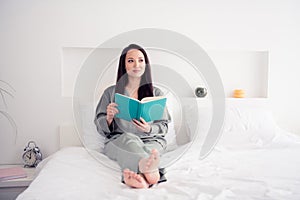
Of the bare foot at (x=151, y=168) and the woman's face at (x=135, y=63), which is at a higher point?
the woman's face at (x=135, y=63)

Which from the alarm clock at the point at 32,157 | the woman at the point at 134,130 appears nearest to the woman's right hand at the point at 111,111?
the woman at the point at 134,130

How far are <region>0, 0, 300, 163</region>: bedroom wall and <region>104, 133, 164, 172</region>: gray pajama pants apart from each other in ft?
2.83

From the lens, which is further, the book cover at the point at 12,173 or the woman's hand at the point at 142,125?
the book cover at the point at 12,173

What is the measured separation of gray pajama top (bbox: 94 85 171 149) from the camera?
6.26 ft

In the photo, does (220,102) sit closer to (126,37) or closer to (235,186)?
(126,37)

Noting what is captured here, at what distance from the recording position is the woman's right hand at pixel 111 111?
1.82m

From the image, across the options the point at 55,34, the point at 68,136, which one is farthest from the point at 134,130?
the point at 55,34

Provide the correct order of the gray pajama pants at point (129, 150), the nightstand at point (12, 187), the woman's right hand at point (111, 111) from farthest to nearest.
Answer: the nightstand at point (12, 187) < the woman's right hand at point (111, 111) < the gray pajama pants at point (129, 150)

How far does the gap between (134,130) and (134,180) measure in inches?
18.4

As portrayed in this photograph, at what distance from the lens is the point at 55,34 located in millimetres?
2539

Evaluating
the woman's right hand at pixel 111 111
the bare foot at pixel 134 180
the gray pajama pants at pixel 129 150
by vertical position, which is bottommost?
the bare foot at pixel 134 180

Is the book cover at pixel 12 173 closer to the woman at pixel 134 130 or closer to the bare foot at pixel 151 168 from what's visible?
the woman at pixel 134 130

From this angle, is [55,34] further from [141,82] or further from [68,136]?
[141,82]

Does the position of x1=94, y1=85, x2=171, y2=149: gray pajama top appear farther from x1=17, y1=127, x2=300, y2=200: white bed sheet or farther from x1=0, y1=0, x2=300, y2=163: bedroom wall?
x1=0, y1=0, x2=300, y2=163: bedroom wall
